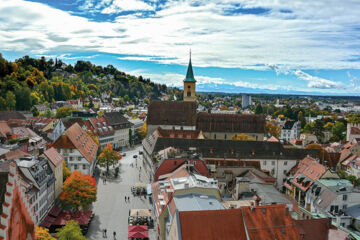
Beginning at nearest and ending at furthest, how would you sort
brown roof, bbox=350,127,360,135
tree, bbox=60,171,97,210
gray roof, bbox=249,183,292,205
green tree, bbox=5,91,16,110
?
gray roof, bbox=249,183,292,205, tree, bbox=60,171,97,210, brown roof, bbox=350,127,360,135, green tree, bbox=5,91,16,110

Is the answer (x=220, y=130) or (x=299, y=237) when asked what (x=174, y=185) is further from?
(x=220, y=130)

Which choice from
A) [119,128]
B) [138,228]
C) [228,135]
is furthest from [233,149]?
[119,128]

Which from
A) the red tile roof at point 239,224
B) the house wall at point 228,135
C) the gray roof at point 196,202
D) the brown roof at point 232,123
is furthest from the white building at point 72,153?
the red tile roof at point 239,224

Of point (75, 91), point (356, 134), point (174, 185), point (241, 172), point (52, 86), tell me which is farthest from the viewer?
point (75, 91)

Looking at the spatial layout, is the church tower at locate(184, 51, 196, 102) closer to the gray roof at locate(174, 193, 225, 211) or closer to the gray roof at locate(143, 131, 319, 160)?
the gray roof at locate(143, 131, 319, 160)

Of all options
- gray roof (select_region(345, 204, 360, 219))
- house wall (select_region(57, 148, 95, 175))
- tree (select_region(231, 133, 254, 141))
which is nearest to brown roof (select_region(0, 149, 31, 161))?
house wall (select_region(57, 148, 95, 175))

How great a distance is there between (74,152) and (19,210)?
1472 inches

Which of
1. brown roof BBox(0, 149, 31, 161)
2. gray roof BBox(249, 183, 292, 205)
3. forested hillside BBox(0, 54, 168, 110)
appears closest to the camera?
gray roof BBox(249, 183, 292, 205)

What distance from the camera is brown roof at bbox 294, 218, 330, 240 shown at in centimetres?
2948

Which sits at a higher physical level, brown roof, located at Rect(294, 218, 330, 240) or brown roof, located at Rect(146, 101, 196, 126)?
brown roof, located at Rect(146, 101, 196, 126)

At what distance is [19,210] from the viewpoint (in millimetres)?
20875

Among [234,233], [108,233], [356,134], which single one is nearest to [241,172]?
[108,233]

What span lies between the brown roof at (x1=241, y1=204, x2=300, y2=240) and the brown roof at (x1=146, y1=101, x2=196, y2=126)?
176ft

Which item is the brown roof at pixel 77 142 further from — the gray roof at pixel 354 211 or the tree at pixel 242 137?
the gray roof at pixel 354 211
